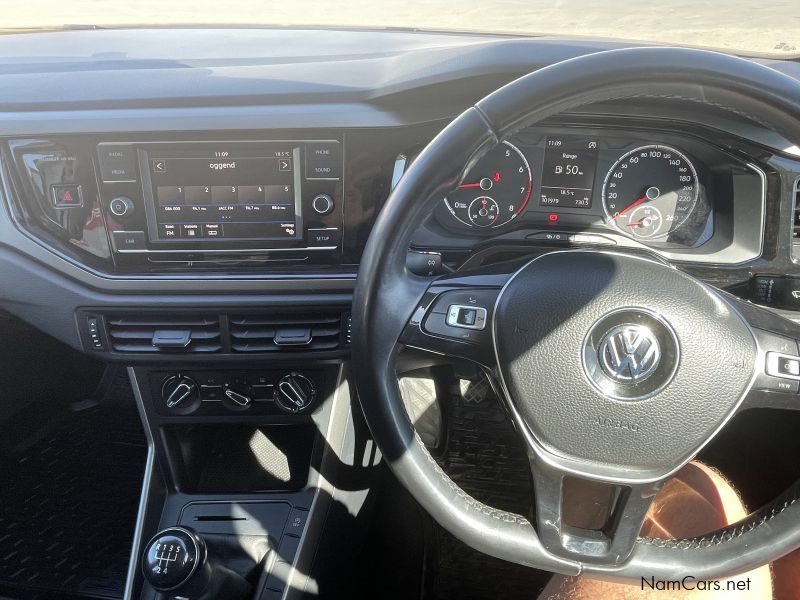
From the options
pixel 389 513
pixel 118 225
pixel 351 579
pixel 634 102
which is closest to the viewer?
pixel 634 102

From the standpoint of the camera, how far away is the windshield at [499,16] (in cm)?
189

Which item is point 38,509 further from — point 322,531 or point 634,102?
point 634,102

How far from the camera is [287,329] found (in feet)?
5.79


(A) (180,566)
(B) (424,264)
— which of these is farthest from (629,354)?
(A) (180,566)

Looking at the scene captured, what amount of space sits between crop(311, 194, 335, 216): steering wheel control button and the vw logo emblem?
745mm

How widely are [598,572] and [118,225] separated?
4.20 ft

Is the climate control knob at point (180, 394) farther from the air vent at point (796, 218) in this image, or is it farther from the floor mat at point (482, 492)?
the air vent at point (796, 218)

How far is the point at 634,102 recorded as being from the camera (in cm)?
152

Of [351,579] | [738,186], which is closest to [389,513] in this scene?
[351,579]

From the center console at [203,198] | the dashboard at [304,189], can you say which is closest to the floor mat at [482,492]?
the dashboard at [304,189]

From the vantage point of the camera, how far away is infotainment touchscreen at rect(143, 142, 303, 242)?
1.66 m

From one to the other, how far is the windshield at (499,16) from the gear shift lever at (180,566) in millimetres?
1427

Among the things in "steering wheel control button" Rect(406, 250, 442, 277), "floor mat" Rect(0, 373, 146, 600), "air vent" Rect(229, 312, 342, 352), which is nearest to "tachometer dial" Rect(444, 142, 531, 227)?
"steering wheel control button" Rect(406, 250, 442, 277)

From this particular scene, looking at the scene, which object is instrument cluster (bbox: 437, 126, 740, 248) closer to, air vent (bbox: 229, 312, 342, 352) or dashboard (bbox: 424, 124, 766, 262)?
dashboard (bbox: 424, 124, 766, 262)
